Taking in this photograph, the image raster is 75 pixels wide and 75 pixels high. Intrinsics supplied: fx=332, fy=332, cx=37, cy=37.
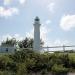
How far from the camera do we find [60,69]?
27656 mm

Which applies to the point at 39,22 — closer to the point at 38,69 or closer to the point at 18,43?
the point at 38,69

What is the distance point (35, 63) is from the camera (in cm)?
2917

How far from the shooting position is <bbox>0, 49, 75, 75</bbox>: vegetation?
27719mm

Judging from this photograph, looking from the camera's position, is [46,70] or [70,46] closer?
[46,70]

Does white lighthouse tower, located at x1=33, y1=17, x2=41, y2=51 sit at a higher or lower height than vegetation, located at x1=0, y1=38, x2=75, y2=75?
higher

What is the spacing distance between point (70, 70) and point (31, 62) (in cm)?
351

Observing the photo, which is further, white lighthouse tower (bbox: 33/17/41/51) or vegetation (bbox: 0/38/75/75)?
white lighthouse tower (bbox: 33/17/41/51)

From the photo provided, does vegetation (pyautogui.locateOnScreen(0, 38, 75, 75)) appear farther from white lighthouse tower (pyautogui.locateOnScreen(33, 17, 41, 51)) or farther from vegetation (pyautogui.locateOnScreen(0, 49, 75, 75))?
white lighthouse tower (pyautogui.locateOnScreen(33, 17, 41, 51))

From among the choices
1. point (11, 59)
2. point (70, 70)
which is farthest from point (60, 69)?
point (11, 59)

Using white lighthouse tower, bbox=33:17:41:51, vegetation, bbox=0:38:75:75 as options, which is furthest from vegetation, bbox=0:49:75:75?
white lighthouse tower, bbox=33:17:41:51

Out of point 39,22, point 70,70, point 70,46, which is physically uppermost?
point 39,22

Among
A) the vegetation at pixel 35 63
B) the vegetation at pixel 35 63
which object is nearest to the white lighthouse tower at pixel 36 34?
the vegetation at pixel 35 63

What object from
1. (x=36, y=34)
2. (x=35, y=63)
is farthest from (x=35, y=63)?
(x=36, y=34)

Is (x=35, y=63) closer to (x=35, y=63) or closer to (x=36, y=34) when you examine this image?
(x=35, y=63)
